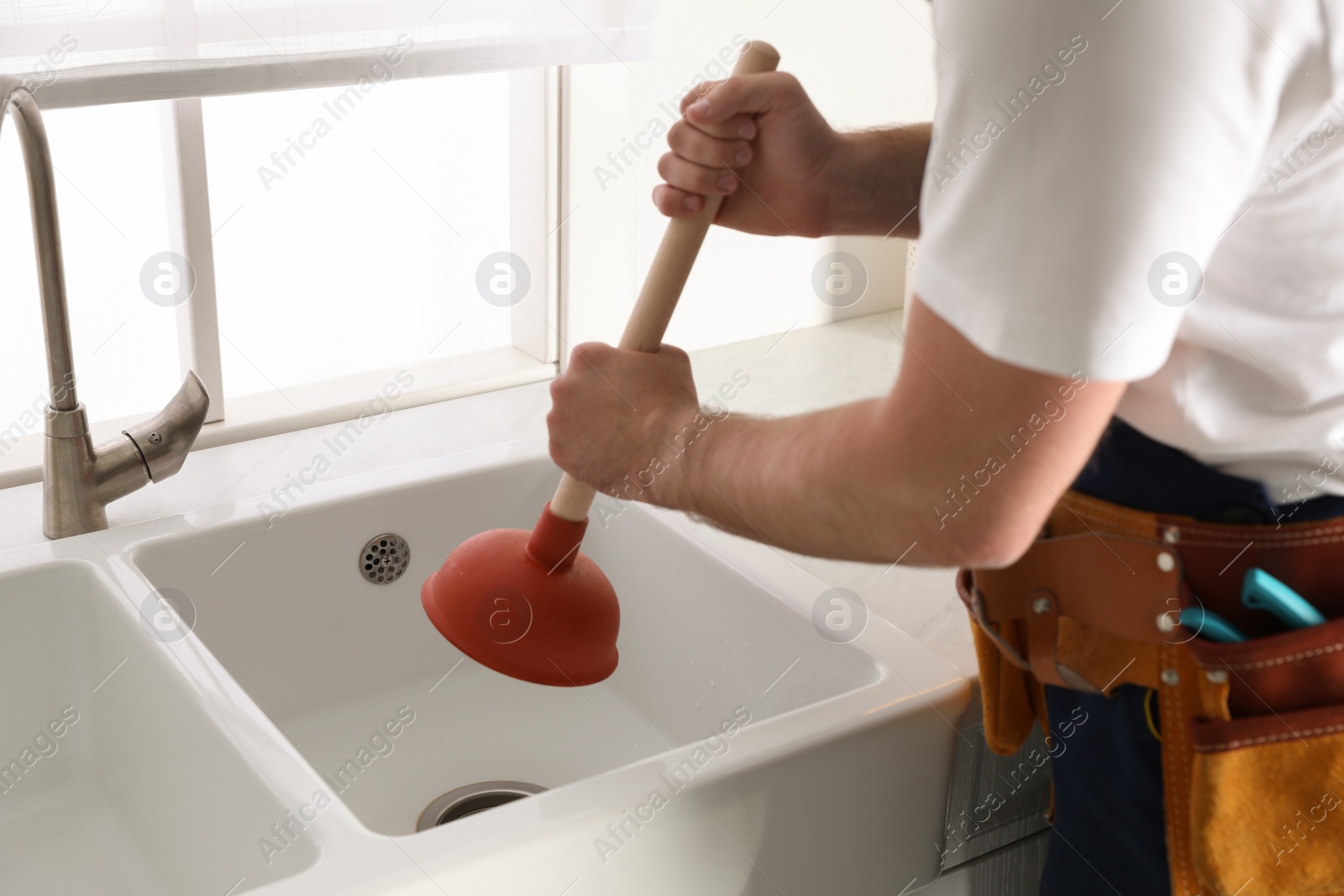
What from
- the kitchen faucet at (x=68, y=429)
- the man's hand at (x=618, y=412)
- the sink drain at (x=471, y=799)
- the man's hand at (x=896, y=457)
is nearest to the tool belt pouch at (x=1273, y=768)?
the man's hand at (x=896, y=457)

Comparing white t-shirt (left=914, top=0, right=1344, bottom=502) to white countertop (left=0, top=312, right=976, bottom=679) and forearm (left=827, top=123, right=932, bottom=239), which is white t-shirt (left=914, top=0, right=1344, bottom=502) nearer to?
forearm (left=827, top=123, right=932, bottom=239)

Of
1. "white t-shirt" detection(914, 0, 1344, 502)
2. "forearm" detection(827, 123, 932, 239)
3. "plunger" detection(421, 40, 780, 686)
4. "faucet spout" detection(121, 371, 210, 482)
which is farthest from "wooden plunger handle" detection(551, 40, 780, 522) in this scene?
"faucet spout" detection(121, 371, 210, 482)

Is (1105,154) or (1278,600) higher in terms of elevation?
(1105,154)

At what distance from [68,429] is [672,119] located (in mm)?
702

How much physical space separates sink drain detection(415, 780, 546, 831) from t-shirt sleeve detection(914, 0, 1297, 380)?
670mm

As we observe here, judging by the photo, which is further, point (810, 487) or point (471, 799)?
point (471, 799)

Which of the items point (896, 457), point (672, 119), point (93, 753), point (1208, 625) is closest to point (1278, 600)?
point (1208, 625)

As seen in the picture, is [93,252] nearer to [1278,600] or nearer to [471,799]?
[471,799]

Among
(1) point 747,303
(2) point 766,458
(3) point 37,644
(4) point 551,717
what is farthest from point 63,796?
(1) point 747,303

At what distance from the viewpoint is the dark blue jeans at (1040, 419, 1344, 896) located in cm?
65

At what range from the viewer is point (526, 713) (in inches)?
44.1

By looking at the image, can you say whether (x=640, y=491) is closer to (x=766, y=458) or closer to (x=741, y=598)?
(x=766, y=458)

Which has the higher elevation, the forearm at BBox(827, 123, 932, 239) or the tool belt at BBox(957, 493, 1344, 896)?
the forearm at BBox(827, 123, 932, 239)

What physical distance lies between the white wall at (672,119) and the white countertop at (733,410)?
0.17ft
